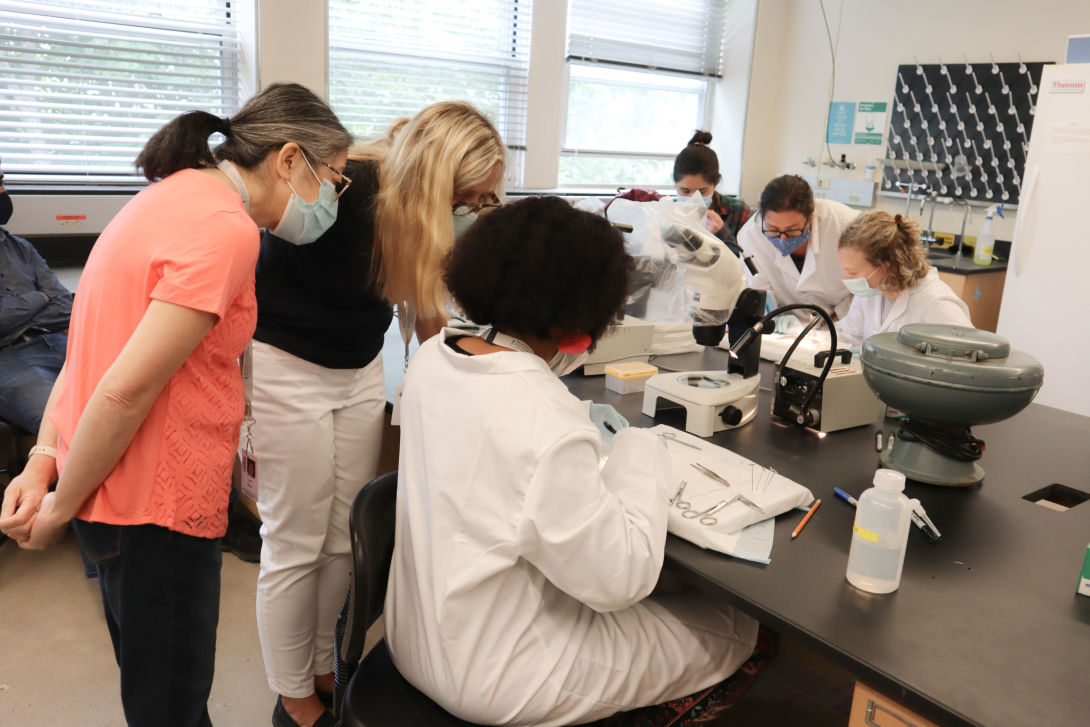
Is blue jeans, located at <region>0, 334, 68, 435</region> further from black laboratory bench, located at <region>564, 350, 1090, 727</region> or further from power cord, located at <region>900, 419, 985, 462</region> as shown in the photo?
power cord, located at <region>900, 419, 985, 462</region>

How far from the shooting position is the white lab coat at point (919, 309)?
2125mm

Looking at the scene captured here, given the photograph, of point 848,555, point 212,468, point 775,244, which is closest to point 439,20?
point 775,244

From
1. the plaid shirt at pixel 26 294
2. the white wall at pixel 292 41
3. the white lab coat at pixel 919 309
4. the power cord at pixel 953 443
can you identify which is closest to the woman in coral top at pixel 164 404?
the power cord at pixel 953 443

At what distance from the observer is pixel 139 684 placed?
111 cm

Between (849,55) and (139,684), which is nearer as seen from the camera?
(139,684)

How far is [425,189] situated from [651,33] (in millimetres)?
3682

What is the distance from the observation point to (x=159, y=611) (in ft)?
3.59

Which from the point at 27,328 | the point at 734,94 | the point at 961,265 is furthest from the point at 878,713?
the point at 734,94

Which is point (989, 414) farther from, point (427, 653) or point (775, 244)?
point (775, 244)

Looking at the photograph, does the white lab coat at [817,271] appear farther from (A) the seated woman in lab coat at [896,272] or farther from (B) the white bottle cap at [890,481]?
(B) the white bottle cap at [890,481]

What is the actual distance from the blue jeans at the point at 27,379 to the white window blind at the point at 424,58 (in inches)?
66.3

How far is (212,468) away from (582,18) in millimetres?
3840

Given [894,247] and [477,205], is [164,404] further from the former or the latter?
[894,247]

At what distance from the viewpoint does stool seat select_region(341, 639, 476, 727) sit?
3.47 ft
